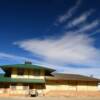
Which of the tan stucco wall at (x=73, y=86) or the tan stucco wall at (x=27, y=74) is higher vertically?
the tan stucco wall at (x=27, y=74)

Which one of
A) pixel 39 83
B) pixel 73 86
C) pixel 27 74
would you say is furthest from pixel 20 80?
pixel 73 86

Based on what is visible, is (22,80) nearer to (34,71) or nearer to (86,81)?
(34,71)

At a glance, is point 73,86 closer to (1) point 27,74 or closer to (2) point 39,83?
(2) point 39,83

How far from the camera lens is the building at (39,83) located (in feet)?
150

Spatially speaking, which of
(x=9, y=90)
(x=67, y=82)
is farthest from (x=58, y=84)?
(x=9, y=90)

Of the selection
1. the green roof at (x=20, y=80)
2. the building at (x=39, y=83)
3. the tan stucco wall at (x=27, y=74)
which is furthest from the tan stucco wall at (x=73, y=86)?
the tan stucco wall at (x=27, y=74)

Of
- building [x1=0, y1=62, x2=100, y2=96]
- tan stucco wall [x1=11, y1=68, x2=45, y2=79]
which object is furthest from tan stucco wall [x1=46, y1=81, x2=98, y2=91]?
tan stucco wall [x1=11, y1=68, x2=45, y2=79]

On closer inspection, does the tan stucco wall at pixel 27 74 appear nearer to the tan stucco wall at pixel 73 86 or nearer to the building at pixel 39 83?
the building at pixel 39 83

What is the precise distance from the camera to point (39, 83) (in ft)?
154

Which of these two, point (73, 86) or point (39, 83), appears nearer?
point (39, 83)

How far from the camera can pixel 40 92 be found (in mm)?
46875

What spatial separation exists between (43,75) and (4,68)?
7.85 meters

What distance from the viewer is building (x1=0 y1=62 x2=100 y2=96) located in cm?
4584

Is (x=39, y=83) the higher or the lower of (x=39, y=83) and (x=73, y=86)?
the higher
